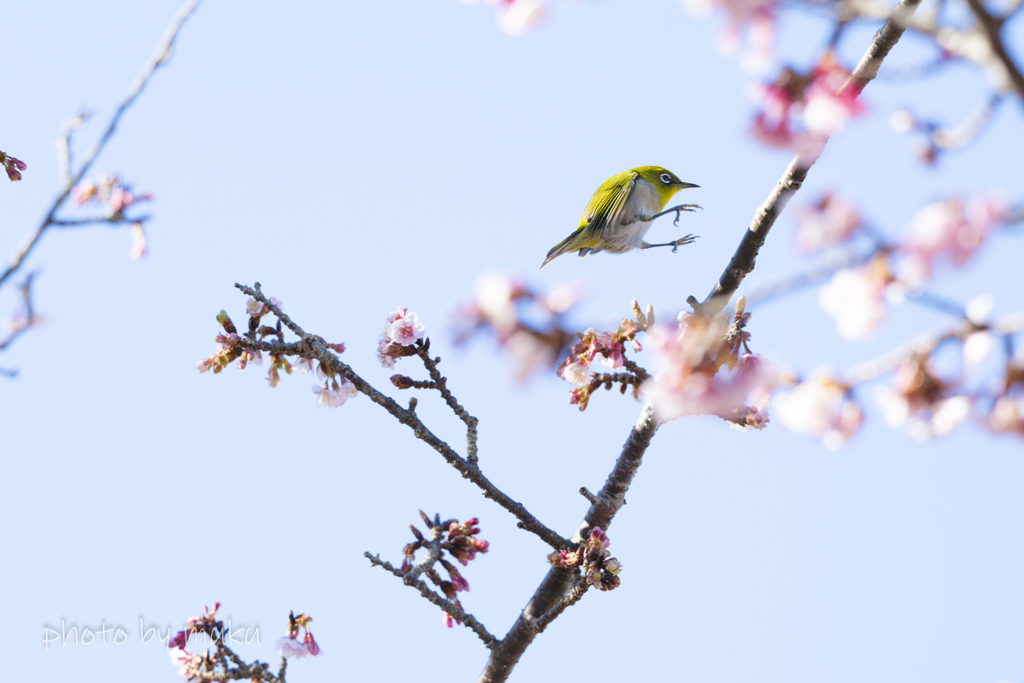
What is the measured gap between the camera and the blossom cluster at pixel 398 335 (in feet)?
11.9

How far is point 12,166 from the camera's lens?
11.9ft

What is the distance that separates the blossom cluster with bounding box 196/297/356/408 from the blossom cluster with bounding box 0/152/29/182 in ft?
3.98

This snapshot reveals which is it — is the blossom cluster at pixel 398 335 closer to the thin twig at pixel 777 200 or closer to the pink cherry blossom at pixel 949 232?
the thin twig at pixel 777 200

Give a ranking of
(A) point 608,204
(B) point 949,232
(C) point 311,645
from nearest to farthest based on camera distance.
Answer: (B) point 949,232 < (C) point 311,645 < (A) point 608,204

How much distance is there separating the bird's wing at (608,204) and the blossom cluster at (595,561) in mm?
3552

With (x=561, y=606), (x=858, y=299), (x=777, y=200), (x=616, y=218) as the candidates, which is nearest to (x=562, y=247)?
(x=616, y=218)

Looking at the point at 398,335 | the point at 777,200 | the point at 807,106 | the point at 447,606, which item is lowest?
the point at 447,606

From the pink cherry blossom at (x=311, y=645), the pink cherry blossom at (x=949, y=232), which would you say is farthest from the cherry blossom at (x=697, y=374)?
the pink cherry blossom at (x=311, y=645)

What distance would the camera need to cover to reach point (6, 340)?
2.37m

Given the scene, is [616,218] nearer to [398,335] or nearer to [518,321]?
[398,335]

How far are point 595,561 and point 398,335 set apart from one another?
140 centimetres

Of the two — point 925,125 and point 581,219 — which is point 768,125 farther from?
point 581,219

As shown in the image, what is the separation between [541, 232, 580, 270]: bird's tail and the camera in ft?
21.6

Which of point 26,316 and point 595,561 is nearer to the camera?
point 26,316
